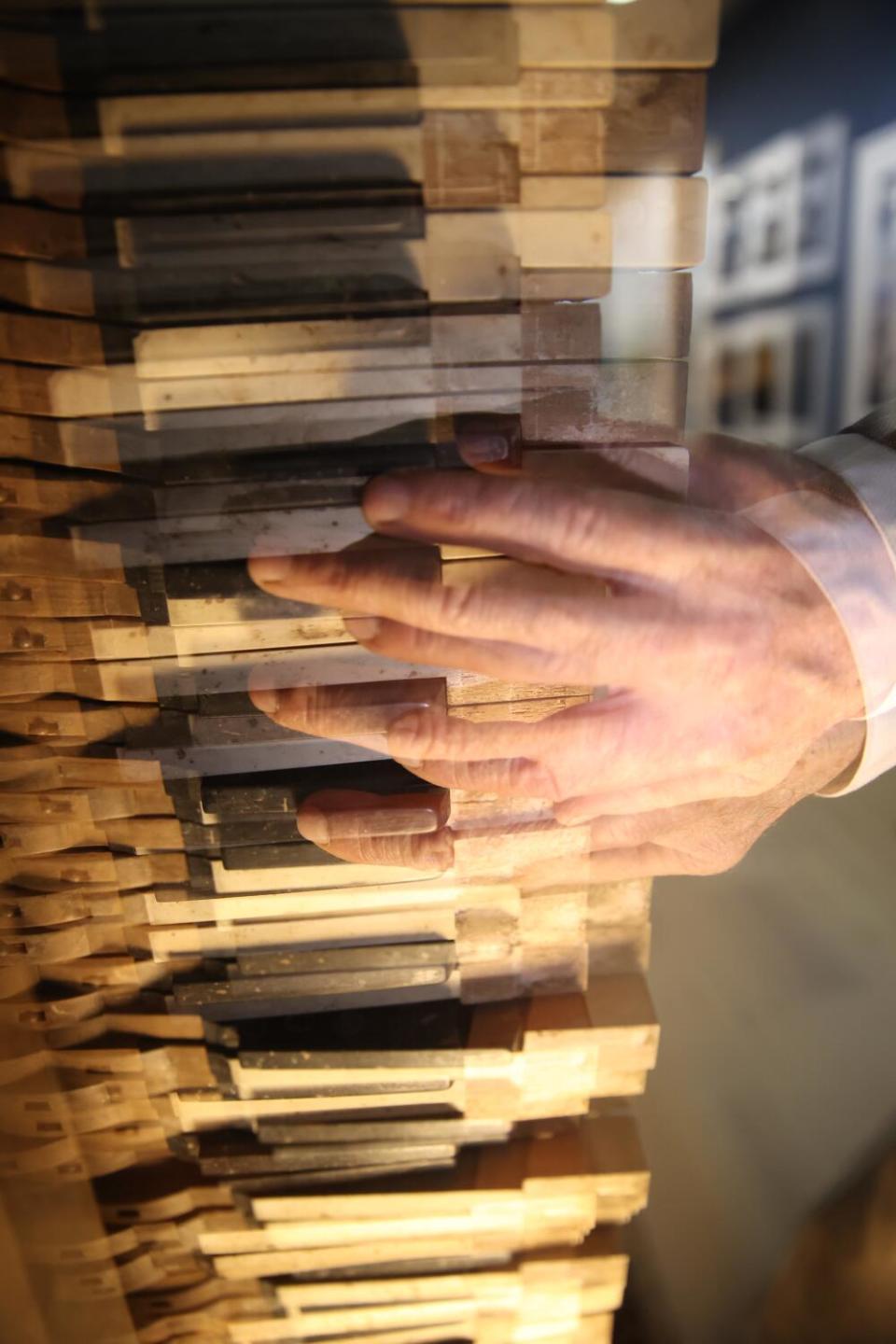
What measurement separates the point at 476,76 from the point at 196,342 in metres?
0.36

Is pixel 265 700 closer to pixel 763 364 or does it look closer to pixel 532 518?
pixel 532 518

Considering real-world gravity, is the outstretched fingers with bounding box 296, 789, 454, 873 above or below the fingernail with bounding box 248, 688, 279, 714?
below

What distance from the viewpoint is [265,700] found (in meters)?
0.87

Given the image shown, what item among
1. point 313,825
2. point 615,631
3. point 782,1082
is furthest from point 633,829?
point 782,1082

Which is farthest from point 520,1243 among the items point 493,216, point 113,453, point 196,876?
point 493,216

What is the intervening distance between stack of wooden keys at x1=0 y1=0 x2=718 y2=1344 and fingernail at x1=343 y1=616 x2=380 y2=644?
3 cm

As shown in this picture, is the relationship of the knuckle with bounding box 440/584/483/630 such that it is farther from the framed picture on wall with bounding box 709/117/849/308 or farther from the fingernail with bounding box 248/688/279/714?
the framed picture on wall with bounding box 709/117/849/308

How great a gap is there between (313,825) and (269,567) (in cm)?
34

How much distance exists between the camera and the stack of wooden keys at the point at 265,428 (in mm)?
696

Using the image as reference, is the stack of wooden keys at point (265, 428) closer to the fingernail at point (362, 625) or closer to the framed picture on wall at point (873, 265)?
the fingernail at point (362, 625)

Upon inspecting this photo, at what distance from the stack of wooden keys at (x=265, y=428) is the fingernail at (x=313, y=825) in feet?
0.05

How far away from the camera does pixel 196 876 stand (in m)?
0.99

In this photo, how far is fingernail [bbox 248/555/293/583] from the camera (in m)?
0.80

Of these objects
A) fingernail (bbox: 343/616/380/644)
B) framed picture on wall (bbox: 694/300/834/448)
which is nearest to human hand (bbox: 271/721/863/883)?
fingernail (bbox: 343/616/380/644)
